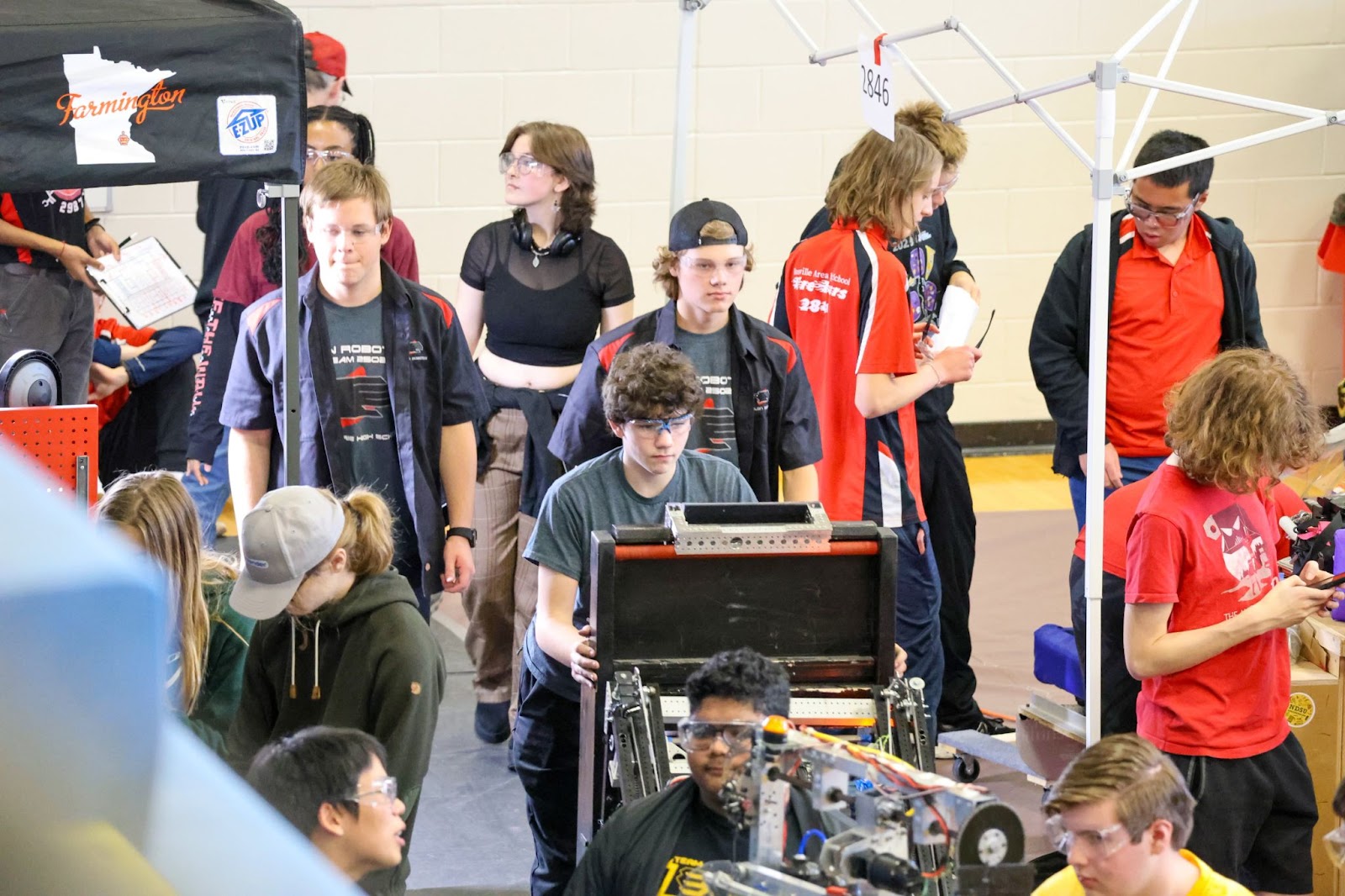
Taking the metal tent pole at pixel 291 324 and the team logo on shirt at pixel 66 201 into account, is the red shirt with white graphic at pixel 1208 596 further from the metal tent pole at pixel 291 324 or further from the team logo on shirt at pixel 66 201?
the team logo on shirt at pixel 66 201

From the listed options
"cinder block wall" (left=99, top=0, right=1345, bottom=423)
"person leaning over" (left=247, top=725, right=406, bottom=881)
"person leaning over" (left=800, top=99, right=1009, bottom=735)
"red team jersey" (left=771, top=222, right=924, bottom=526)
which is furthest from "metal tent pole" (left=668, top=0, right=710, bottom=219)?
"person leaning over" (left=247, top=725, right=406, bottom=881)

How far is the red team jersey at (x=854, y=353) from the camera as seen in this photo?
393 centimetres

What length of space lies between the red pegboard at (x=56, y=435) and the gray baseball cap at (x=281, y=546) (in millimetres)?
391

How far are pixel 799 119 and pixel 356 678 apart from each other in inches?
211

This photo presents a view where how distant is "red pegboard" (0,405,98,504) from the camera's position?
9.34 ft

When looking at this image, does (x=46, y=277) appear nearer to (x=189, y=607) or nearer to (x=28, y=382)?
(x=28, y=382)

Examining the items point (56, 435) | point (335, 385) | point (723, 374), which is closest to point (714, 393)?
point (723, 374)

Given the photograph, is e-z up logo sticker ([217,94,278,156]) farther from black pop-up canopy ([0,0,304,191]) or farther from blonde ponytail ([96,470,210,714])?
blonde ponytail ([96,470,210,714])

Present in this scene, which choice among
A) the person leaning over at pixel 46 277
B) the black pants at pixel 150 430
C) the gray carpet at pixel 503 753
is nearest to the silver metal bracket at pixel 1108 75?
the gray carpet at pixel 503 753

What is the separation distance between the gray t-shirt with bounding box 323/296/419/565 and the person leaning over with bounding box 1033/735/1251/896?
1942mm

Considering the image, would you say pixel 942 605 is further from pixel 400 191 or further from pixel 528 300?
pixel 400 191

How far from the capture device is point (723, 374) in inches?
147

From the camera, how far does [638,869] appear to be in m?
2.35

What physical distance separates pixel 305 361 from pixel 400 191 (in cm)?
363
